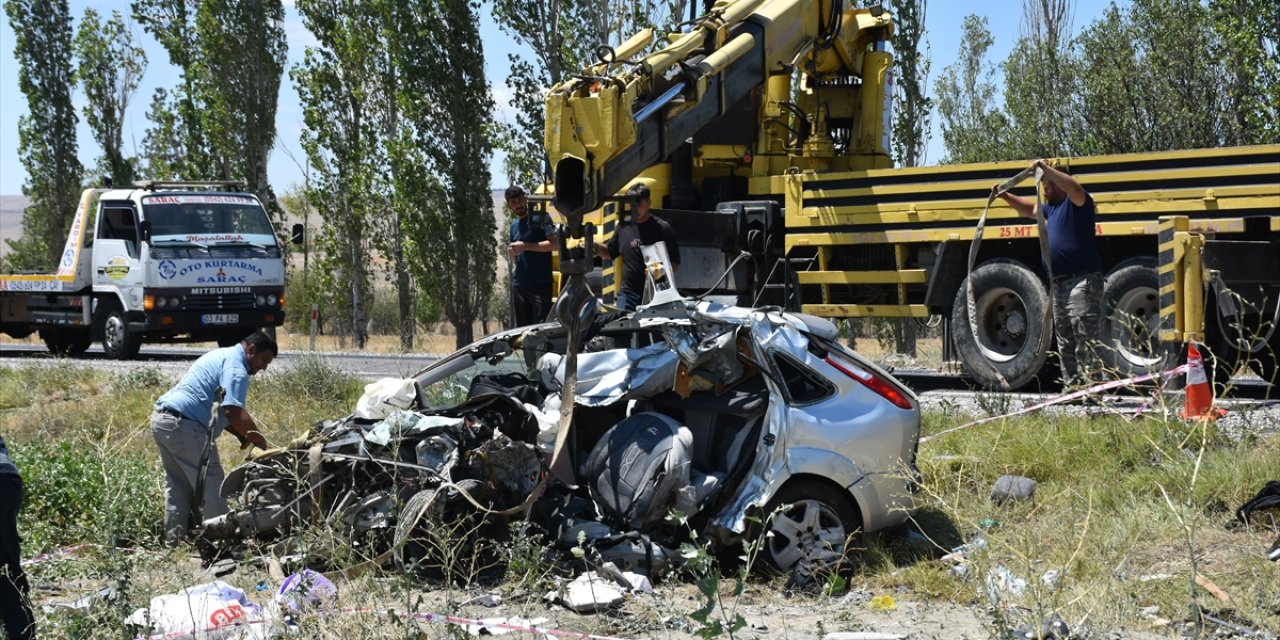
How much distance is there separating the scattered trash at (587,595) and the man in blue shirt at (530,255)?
691 centimetres

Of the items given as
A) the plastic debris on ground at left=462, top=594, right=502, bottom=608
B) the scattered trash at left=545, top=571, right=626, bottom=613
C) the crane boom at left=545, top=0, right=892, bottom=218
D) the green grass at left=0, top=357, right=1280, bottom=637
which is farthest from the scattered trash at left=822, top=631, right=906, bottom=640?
the crane boom at left=545, top=0, right=892, bottom=218

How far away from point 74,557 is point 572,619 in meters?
3.34

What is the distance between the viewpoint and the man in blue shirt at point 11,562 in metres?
5.39

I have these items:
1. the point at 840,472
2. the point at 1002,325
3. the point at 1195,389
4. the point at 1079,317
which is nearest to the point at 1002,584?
the point at 840,472

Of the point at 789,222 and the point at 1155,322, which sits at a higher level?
the point at 789,222

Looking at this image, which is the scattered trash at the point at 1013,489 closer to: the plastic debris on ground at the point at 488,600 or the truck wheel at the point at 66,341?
the plastic debris on ground at the point at 488,600

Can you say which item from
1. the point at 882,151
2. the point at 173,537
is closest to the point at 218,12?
the point at 882,151

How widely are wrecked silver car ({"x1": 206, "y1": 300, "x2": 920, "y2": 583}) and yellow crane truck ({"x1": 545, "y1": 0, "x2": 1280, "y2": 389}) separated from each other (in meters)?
2.25

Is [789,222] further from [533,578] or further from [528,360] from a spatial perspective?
[533,578]

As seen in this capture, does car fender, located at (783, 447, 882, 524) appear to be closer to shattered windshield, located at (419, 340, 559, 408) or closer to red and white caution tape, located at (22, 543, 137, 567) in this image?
shattered windshield, located at (419, 340, 559, 408)

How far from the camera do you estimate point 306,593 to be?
5.86 m

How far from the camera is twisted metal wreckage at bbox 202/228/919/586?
714 cm

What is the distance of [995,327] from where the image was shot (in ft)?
45.7

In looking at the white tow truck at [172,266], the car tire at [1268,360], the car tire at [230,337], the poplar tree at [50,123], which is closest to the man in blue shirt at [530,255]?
the car tire at [1268,360]
